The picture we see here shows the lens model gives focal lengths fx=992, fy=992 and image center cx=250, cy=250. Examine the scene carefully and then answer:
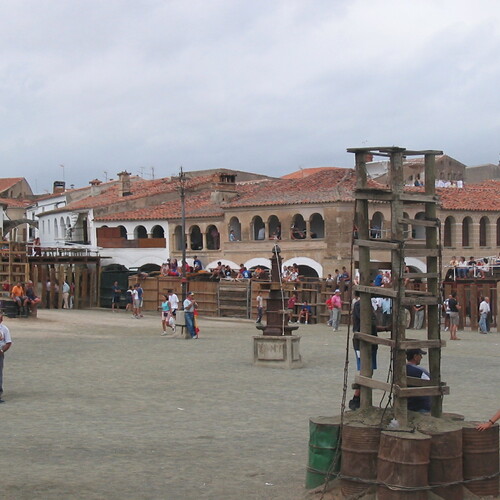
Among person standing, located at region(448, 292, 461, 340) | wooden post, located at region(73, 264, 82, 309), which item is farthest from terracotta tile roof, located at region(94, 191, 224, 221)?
person standing, located at region(448, 292, 461, 340)

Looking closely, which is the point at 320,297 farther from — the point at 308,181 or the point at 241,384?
the point at 241,384

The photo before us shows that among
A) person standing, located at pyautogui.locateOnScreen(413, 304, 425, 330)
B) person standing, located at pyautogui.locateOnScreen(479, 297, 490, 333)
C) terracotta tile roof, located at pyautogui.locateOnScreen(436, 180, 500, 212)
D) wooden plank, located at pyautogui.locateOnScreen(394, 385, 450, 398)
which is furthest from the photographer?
terracotta tile roof, located at pyautogui.locateOnScreen(436, 180, 500, 212)

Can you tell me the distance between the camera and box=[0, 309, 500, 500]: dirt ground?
32.8ft

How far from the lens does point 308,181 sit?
1962 inches

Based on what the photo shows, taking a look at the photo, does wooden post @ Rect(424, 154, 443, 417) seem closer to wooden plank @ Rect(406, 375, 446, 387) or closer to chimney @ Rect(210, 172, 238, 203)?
wooden plank @ Rect(406, 375, 446, 387)

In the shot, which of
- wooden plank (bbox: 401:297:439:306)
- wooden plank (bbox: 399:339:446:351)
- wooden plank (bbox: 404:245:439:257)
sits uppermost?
wooden plank (bbox: 404:245:439:257)

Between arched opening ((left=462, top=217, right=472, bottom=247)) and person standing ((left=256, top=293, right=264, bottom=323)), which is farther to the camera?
arched opening ((left=462, top=217, right=472, bottom=247))

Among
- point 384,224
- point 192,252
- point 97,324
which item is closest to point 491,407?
point 97,324

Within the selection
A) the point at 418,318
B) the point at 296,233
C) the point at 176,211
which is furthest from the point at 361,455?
the point at 176,211

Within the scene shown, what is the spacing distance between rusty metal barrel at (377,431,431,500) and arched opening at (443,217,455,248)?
42770 millimetres

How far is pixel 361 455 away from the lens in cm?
850

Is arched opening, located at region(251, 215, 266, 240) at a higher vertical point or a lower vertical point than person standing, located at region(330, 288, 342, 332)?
higher

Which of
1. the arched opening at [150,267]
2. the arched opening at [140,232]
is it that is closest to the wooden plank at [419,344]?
the arched opening at [150,267]

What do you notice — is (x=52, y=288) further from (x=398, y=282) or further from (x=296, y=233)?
(x=398, y=282)
